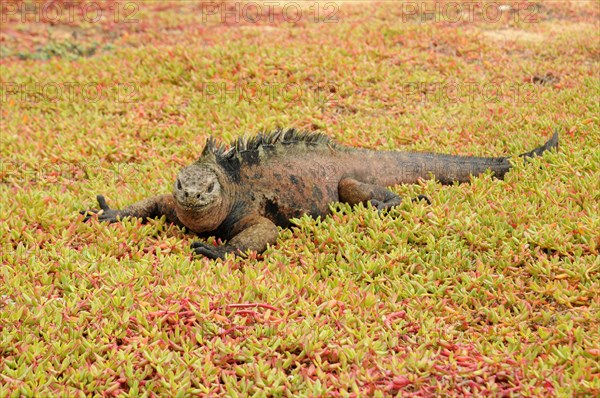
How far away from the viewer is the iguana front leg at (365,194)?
6.30 metres

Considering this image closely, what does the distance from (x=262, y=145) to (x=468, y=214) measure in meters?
2.08

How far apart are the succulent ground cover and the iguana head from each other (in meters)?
0.29

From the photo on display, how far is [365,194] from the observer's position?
6406mm

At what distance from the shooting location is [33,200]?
6750mm

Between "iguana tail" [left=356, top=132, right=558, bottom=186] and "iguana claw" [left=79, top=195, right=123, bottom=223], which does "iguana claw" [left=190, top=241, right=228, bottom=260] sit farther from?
"iguana tail" [left=356, top=132, right=558, bottom=186]

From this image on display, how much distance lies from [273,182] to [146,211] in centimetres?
127

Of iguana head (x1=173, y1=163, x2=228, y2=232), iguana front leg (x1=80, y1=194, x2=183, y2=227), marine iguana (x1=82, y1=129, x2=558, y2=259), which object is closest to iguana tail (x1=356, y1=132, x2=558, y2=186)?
marine iguana (x1=82, y1=129, x2=558, y2=259)

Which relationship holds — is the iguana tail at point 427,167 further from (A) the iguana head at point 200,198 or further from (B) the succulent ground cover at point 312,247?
(A) the iguana head at point 200,198

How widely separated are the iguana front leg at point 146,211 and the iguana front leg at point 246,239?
65 centimetres

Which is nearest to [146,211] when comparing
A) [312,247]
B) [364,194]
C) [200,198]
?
[200,198]

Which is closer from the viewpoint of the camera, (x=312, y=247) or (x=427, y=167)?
(x=312, y=247)

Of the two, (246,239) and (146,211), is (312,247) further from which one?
(146,211)

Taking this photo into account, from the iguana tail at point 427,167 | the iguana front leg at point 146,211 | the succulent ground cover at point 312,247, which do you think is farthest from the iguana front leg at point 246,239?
the iguana tail at point 427,167

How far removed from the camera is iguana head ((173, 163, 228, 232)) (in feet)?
18.8
